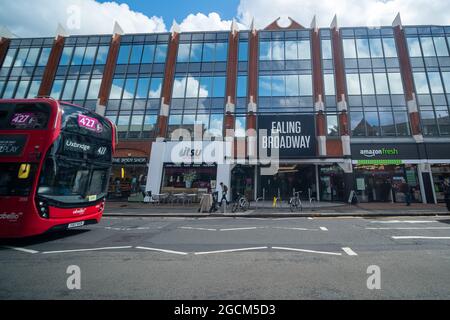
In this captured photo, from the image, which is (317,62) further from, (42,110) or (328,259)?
(42,110)

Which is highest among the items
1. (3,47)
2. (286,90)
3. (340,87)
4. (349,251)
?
(3,47)

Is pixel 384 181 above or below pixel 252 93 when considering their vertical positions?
below

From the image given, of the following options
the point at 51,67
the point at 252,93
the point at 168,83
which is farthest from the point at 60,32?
the point at 252,93

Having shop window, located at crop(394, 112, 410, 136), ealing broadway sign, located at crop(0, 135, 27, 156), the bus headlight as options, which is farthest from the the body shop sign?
shop window, located at crop(394, 112, 410, 136)

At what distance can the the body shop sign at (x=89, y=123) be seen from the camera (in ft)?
22.7

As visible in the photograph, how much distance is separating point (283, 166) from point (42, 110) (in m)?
16.9

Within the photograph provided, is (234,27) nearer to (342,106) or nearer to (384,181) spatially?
(342,106)

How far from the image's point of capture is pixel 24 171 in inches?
223

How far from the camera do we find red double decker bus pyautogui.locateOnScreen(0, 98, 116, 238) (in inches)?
217

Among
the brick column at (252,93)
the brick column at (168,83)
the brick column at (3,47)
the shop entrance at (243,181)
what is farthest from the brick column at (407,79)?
the brick column at (3,47)

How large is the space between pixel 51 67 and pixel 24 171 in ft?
77.0

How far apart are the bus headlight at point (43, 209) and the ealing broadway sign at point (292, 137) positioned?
14060mm

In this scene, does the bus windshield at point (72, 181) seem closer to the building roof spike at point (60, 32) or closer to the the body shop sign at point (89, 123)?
the the body shop sign at point (89, 123)
